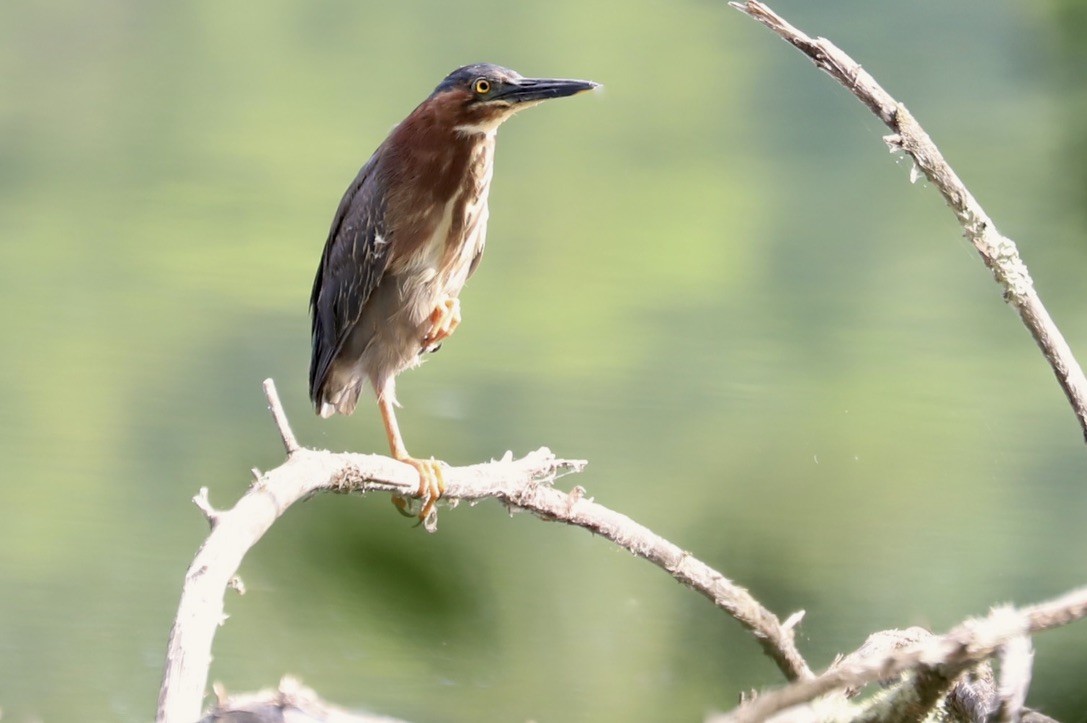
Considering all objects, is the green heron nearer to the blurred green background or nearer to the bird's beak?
the bird's beak

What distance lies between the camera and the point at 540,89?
138 cm

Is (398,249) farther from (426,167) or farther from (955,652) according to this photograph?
(955,652)

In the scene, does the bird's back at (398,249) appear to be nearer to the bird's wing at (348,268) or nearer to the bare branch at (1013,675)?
the bird's wing at (348,268)

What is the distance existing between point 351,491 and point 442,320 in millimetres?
404

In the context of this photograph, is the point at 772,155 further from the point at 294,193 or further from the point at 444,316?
the point at 444,316

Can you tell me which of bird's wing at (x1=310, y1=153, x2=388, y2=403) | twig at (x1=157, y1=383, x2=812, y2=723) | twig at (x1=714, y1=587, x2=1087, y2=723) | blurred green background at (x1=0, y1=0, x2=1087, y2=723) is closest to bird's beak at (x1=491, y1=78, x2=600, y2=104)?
bird's wing at (x1=310, y1=153, x2=388, y2=403)

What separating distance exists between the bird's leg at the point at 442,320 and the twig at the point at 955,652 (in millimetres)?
1068

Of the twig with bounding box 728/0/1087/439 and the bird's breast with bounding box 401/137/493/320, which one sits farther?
the bird's breast with bounding box 401/137/493/320

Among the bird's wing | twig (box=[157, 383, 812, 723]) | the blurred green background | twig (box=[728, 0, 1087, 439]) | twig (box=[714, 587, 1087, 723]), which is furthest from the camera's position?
the blurred green background

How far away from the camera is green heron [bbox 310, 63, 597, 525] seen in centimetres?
147

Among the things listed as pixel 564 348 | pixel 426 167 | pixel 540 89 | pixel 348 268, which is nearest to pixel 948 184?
pixel 540 89

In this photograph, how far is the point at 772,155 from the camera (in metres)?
3.10

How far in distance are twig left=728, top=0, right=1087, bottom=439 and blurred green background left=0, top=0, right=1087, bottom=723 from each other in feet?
5.83

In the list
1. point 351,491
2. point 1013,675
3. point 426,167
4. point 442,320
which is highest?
point 426,167
